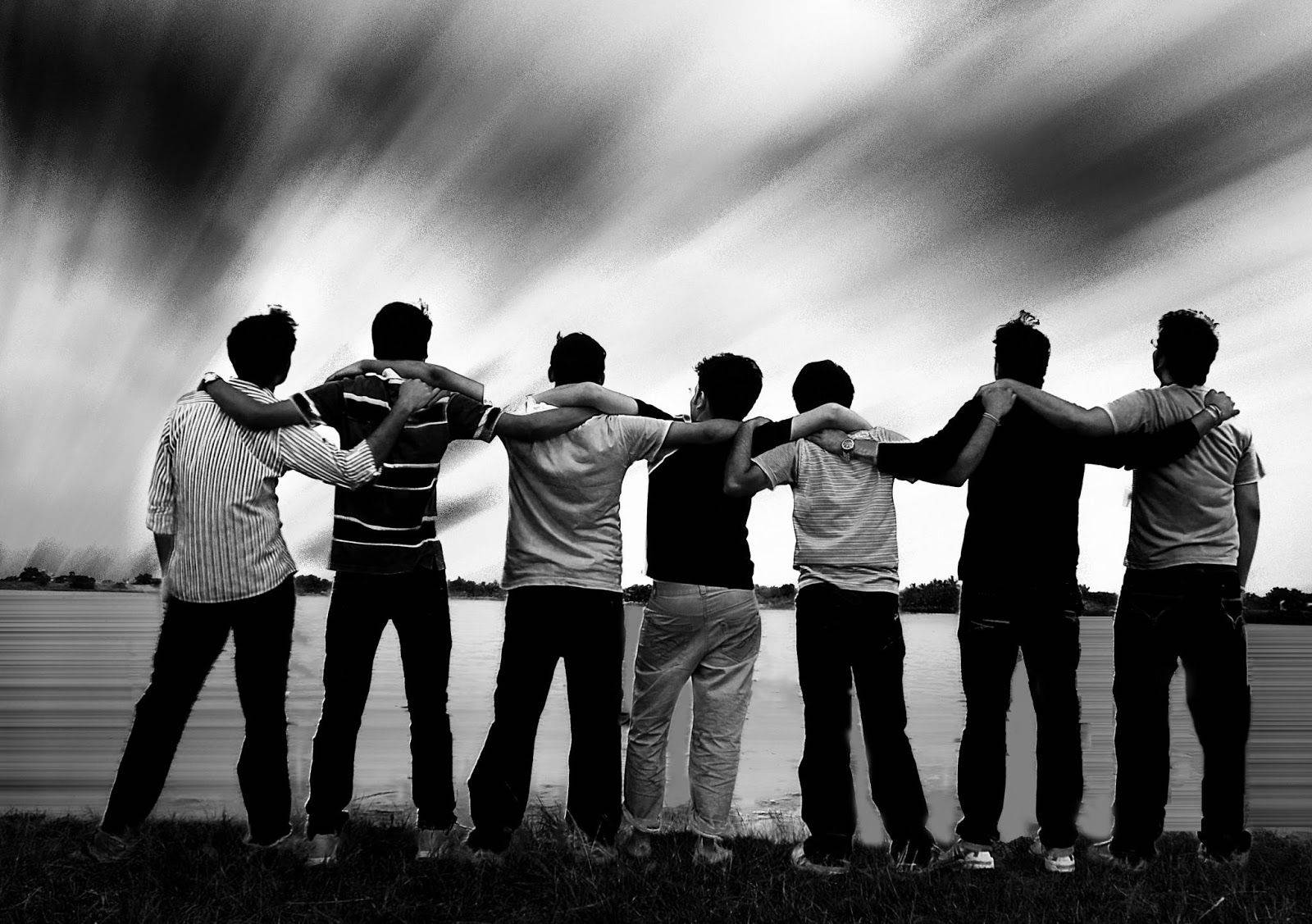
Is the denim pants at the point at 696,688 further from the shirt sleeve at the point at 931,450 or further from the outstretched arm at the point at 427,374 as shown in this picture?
the outstretched arm at the point at 427,374

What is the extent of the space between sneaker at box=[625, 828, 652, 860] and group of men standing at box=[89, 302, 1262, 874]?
1 centimetres

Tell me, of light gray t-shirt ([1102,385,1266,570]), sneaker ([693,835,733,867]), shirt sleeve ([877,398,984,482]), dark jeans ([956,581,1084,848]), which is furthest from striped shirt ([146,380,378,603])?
light gray t-shirt ([1102,385,1266,570])

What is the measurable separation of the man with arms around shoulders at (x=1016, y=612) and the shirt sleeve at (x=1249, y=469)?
0.91 m

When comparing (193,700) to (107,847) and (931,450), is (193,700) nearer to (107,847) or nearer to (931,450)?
(107,847)

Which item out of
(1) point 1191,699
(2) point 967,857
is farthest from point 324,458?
(1) point 1191,699

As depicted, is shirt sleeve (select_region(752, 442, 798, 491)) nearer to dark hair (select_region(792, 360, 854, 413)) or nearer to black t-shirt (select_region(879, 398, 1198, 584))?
dark hair (select_region(792, 360, 854, 413))

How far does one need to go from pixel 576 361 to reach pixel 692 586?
3.59 feet

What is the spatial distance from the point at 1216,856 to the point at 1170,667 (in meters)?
0.80

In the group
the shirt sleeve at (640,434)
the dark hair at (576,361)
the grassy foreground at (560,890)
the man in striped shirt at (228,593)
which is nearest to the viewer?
the grassy foreground at (560,890)

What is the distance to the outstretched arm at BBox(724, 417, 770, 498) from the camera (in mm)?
4086

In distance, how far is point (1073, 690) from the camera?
4.06 meters

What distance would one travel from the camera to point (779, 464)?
4148mm

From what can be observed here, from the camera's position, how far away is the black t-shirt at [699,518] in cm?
417

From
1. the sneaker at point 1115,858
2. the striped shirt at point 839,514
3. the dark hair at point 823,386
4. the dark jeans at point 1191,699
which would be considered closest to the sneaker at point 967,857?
the sneaker at point 1115,858
